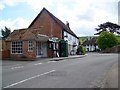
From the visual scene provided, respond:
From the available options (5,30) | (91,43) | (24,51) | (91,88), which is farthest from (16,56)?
(91,43)

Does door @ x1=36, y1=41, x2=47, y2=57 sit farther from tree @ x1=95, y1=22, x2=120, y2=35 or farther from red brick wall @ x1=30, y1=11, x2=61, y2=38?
tree @ x1=95, y1=22, x2=120, y2=35

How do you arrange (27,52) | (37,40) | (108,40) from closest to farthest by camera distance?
(27,52) < (37,40) < (108,40)

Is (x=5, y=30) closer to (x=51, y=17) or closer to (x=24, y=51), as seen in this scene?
(x=51, y=17)

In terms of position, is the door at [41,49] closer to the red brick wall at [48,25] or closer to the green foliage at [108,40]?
the red brick wall at [48,25]

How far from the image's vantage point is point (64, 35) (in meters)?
53.1

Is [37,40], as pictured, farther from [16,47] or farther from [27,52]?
[16,47]

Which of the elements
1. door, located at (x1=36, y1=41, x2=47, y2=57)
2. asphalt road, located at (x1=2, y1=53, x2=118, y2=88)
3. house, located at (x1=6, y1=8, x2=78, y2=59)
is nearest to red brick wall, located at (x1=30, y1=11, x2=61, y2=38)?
house, located at (x1=6, y1=8, x2=78, y2=59)

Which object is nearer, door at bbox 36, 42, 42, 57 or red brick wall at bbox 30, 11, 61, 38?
door at bbox 36, 42, 42, 57

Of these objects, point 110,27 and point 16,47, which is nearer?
point 16,47

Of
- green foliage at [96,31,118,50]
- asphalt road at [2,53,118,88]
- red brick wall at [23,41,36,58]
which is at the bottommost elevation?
asphalt road at [2,53,118,88]

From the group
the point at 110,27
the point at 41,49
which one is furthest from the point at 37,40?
the point at 110,27

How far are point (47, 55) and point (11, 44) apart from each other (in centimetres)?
593

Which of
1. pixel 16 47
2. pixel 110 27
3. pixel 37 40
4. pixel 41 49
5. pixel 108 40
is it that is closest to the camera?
pixel 37 40

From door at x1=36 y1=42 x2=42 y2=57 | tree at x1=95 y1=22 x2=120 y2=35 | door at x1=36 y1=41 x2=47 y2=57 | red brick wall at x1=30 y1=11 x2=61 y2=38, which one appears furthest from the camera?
tree at x1=95 y1=22 x2=120 y2=35
